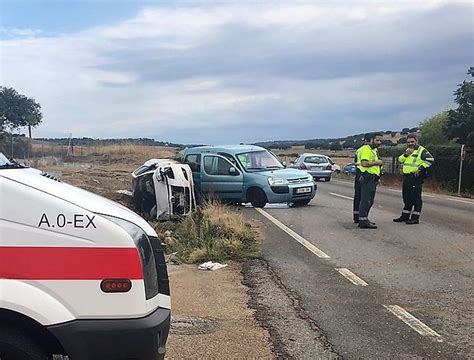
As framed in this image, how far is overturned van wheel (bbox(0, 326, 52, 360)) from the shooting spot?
3234mm

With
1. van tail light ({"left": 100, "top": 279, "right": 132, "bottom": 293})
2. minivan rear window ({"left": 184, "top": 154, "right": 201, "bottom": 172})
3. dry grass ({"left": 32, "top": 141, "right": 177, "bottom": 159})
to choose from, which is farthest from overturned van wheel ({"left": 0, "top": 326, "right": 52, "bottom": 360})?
dry grass ({"left": 32, "top": 141, "right": 177, "bottom": 159})

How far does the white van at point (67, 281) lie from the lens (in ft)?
10.6

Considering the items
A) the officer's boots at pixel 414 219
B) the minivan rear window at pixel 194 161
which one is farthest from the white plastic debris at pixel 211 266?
the minivan rear window at pixel 194 161

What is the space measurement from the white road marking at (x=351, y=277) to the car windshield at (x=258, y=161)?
8.32 m

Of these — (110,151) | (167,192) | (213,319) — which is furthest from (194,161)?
(110,151)

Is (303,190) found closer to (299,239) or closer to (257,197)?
(257,197)

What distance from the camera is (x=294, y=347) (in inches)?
207

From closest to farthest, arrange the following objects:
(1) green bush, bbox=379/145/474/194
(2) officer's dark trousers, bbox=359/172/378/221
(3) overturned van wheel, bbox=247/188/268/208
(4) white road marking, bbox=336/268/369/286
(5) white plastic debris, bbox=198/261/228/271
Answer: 1. (4) white road marking, bbox=336/268/369/286
2. (5) white plastic debris, bbox=198/261/228/271
3. (2) officer's dark trousers, bbox=359/172/378/221
4. (3) overturned van wheel, bbox=247/188/268/208
5. (1) green bush, bbox=379/145/474/194

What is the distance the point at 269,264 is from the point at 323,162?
1001 inches

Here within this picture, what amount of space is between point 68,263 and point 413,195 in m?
10.9

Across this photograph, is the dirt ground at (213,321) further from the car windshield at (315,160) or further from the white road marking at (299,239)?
the car windshield at (315,160)

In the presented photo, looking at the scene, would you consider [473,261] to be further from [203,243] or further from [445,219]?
[445,219]

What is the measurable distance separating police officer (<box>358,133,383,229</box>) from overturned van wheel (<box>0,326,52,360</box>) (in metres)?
9.79

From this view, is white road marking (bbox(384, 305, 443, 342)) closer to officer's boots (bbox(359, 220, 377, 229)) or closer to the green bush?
officer's boots (bbox(359, 220, 377, 229))
